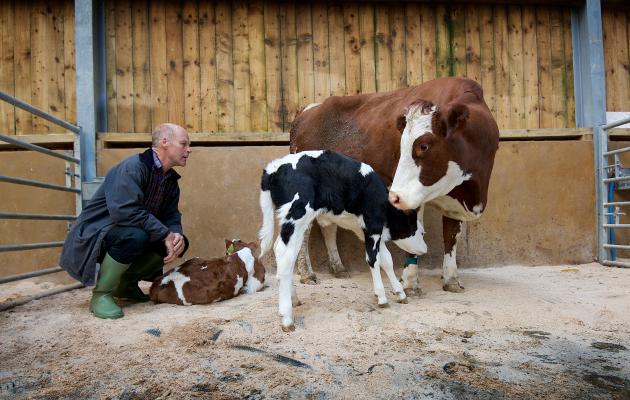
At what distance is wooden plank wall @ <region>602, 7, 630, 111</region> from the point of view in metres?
6.05

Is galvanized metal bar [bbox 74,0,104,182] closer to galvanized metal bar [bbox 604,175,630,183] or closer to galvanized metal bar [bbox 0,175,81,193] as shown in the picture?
galvanized metal bar [bbox 0,175,81,193]

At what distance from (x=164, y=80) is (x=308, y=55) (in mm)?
1832

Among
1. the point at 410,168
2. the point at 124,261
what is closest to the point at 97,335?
the point at 124,261

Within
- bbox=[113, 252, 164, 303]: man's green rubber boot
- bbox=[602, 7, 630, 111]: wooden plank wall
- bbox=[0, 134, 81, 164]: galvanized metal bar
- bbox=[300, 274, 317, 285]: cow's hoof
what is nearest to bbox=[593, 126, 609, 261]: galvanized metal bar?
bbox=[602, 7, 630, 111]: wooden plank wall

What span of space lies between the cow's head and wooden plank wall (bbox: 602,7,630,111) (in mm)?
3834

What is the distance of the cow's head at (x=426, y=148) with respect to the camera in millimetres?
3469

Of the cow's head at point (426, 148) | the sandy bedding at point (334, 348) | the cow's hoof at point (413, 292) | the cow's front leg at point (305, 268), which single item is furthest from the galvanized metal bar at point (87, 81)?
the cow's hoof at point (413, 292)

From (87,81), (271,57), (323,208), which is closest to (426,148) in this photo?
(323,208)

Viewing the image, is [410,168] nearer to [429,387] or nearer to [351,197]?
[351,197]

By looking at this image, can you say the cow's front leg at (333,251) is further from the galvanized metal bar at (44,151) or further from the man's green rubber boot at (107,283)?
the galvanized metal bar at (44,151)

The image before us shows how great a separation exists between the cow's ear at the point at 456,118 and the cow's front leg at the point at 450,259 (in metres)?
1.03

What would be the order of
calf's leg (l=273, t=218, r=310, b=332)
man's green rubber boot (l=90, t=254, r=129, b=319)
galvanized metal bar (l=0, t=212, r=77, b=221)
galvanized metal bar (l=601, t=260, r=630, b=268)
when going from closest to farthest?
calf's leg (l=273, t=218, r=310, b=332) → man's green rubber boot (l=90, t=254, r=129, b=319) → galvanized metal bar (l=0, t=212, r=77, b=221) → galvanized metal bar (l=601, t=260, r=630, b=268)

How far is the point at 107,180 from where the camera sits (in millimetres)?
3432

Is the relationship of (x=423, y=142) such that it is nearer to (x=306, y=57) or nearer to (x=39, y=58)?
(x=306, y=57)
